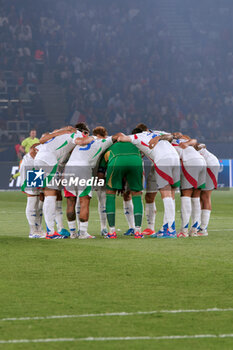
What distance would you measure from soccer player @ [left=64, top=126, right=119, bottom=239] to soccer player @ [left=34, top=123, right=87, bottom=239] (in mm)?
208

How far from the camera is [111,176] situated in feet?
37.8

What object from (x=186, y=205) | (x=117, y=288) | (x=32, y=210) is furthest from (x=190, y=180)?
(x=117, y=288)

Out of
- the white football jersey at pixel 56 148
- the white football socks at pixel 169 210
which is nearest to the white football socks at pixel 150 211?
the white football socks at pixel 169 210

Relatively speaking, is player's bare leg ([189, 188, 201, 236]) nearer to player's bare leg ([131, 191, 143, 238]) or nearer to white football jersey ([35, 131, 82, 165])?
player's bare leg ([131, 191, 143, 238])

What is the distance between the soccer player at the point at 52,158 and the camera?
1158 cm

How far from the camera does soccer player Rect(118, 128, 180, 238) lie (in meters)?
11.4

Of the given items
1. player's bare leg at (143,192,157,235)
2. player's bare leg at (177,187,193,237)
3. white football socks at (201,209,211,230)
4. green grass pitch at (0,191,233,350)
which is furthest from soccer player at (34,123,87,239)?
white football socks at (201,209,211,230)

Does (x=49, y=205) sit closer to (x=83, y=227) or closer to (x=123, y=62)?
(x=83, y=227)

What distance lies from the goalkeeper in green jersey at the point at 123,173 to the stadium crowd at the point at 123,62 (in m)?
22.9

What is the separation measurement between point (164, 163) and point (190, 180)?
67 cm

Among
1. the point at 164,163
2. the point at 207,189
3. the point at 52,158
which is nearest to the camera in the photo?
the point at 164,163

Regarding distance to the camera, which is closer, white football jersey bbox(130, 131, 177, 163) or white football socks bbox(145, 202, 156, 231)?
white football jersey bbox(130, 131, 177, 163)

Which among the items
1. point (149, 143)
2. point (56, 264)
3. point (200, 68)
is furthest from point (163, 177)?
point (200, 68)

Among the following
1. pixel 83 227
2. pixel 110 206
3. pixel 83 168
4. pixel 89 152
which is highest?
pixel 89 152
